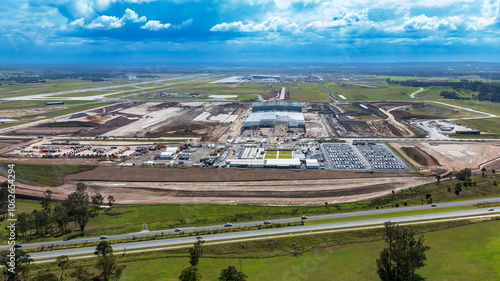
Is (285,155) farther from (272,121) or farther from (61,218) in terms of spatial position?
(61,218)

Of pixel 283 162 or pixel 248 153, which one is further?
pixel 248 153

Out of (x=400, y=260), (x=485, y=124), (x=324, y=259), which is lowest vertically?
(x=324, y=259)

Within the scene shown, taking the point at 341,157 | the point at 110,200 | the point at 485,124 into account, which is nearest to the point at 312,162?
the point at 341,157

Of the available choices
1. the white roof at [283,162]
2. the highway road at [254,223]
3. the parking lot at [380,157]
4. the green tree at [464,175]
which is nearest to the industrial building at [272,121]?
the parking lot at [380,157]

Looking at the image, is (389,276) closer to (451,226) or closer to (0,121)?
(451,226)

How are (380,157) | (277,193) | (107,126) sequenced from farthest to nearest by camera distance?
1. (107,126)
2. (380,157)
3. (277,193)
